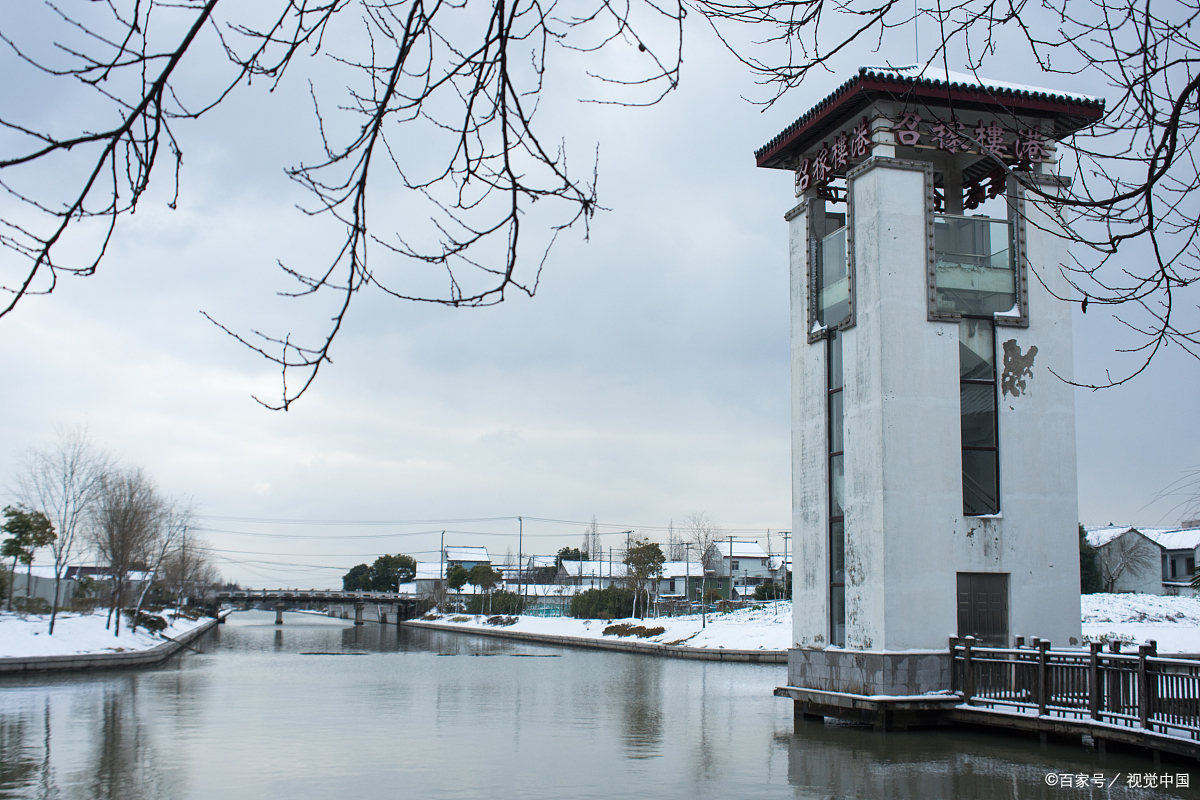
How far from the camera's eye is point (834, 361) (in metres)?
19.4

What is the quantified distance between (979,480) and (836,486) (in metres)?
2.61

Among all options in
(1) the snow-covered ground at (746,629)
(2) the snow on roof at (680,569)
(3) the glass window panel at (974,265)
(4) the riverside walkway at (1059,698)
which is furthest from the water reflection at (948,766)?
(2) the snow on roof at (680,569)

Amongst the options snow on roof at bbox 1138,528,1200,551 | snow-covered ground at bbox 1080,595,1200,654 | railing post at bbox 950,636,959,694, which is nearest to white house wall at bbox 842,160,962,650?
railing post at bbox 950,636,959,694

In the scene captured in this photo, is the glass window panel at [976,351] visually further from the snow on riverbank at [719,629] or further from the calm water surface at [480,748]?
the snow on riverbank at [719,629]

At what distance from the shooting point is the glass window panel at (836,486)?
62.4ft

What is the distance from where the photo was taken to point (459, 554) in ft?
418

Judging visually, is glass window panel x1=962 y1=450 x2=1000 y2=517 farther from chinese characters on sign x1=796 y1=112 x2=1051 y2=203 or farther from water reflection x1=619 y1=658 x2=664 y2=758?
water reflection x1=619 y1=658 x2=664 y2=758

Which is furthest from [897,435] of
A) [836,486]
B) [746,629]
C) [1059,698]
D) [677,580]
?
[677,580]

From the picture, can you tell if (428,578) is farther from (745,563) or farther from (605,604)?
(605,604)

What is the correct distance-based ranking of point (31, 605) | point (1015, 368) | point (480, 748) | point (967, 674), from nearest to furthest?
point (480, 748) < point (967, 674) < point (1015, 368) < point (31, 605)

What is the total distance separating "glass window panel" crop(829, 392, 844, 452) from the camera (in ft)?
A: 63.0

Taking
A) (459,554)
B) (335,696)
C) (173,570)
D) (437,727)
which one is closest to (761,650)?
(335,696)

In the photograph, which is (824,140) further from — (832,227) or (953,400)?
(953,400)

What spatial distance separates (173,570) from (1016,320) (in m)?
67.2
